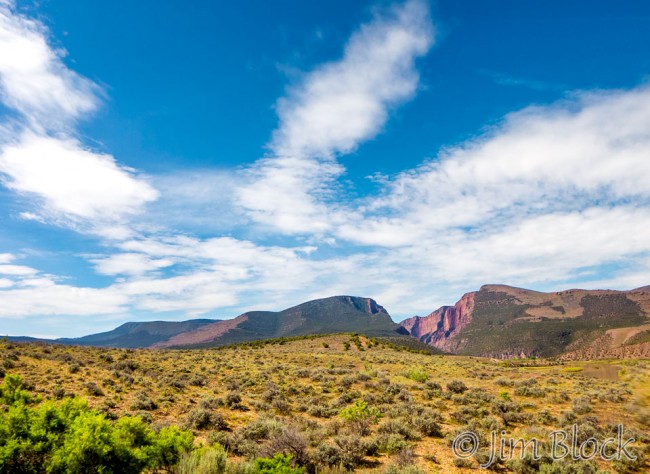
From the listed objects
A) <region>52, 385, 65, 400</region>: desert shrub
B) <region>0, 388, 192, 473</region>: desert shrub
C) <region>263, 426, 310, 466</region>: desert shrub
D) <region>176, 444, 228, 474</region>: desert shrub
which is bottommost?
<region>263, 426, 310, 466</region>: desert shrub

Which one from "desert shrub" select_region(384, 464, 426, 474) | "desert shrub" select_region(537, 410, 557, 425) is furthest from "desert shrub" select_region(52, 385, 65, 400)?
"desert shrub" select_region(537, 410, 557, 425)

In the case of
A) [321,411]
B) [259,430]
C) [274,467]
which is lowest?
[321,411]

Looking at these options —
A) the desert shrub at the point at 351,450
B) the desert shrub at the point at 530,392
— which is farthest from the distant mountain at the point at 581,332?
the desert shrub at the point at 351,450

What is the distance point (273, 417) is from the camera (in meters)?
15.7

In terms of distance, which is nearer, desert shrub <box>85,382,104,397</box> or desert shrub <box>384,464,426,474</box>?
desert shrub <box>384,464,426,474</box>

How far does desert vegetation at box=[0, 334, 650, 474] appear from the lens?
6934 mm

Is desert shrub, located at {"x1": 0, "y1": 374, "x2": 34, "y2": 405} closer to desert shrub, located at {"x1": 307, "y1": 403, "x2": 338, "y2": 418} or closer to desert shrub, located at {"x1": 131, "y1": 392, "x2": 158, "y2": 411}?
desert shrub, located at {"x1": 131, "y1": 392, "x2": 158, "y2": 411}

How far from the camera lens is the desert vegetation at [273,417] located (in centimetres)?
693

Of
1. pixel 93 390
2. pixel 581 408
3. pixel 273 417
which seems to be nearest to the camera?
pixel 273 417

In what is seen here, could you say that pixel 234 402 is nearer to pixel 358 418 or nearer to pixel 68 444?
pixel 358 418

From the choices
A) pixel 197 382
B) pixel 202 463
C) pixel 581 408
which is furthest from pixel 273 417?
pixel 581 408

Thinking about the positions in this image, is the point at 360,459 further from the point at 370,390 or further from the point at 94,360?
the point at 94,360

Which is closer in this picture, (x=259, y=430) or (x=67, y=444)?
(x=67, y=444)

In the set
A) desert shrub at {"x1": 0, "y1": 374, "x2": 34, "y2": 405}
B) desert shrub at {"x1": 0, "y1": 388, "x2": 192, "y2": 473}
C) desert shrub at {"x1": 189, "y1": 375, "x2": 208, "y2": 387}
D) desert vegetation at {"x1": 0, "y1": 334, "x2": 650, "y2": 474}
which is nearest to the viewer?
desert shrub at {"x1": 0, "y1": 388, "x2": 192, "y2": 473}
